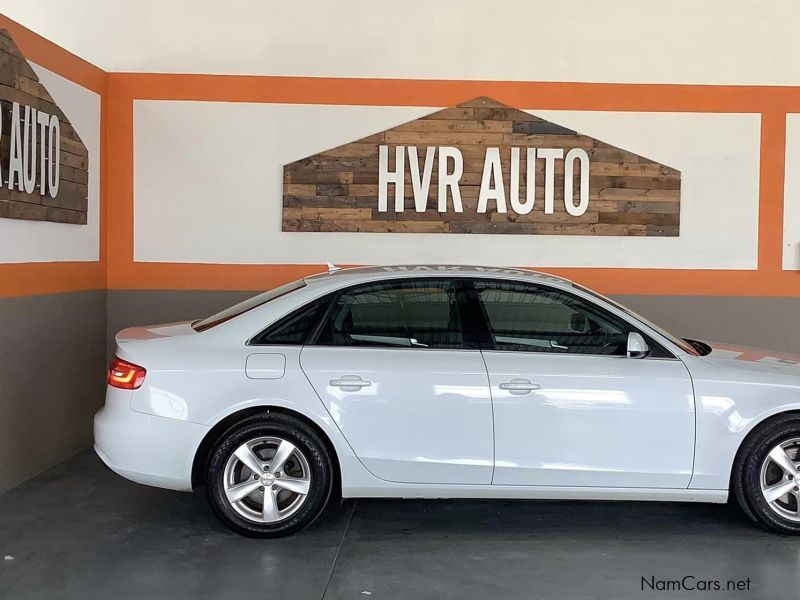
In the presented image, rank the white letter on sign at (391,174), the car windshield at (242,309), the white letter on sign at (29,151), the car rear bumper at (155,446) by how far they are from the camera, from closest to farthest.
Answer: the car rear bumper at (155,446), the car windshield at (242,309), the white letter on sign at (29,151), the white letter on sign at (391,174)

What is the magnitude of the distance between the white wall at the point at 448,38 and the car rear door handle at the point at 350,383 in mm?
3644

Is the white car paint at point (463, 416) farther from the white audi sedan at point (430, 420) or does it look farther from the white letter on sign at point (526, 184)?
the white letter on sign at point (526, 184)

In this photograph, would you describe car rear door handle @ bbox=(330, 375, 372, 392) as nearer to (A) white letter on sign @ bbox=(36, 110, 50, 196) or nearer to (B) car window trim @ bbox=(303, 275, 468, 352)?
(B) car window trim @ bbox=(303, 275, 468, 352)

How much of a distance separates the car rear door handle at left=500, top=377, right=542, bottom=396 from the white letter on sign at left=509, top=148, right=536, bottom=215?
118 inches

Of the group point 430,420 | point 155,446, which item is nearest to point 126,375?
point 155,446

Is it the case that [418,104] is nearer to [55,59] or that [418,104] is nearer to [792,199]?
[55,59]

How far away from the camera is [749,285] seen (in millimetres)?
7574

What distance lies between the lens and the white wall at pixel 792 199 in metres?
7.52

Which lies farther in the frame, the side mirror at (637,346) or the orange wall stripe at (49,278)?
the orange wall stripe at (49,278)

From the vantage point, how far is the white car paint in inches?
189

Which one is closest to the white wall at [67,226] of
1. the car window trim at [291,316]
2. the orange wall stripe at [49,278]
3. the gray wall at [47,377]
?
the orange wall stripe at [49,278]

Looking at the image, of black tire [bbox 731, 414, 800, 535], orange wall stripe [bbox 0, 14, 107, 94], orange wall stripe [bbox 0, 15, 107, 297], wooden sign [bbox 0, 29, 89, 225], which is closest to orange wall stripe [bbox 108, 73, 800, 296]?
orange wall stripe [bbox 0, 15, 107, 297]

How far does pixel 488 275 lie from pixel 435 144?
2.66m

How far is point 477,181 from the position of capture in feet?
24.6
